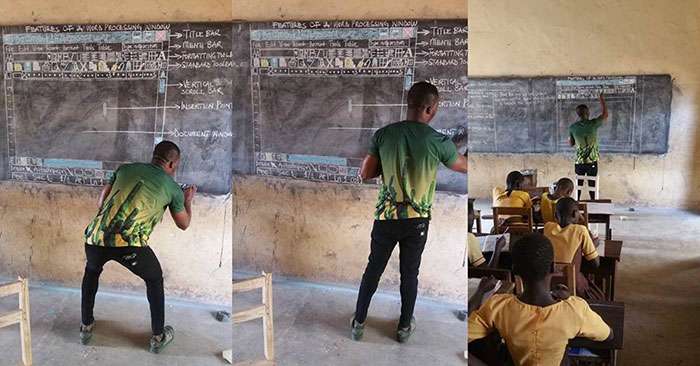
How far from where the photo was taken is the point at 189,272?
2.19m

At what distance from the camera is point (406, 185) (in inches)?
72.7

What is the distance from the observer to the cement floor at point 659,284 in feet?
13.3

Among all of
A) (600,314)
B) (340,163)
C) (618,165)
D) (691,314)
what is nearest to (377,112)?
(340,163)

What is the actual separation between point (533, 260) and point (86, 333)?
5.10 ft

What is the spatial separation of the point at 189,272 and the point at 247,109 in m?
0.57

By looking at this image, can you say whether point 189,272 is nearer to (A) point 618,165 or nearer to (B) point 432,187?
(B) point 432,187

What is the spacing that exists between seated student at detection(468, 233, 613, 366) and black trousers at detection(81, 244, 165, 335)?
1.05 m

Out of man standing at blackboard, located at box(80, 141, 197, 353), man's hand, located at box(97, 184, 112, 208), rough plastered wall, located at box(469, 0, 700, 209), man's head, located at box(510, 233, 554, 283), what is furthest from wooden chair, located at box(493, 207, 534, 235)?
rough plastered wall, located at box(469, 0, 700, 209)

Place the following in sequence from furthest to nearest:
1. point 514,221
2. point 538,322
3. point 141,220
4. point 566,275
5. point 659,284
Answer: point 659,284 → point 514,221 → point 566,275 → point 538,322 → point 141,220

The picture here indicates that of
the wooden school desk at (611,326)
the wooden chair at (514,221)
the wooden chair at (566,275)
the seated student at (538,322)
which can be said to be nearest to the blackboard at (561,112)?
the wooden chair at (514,221)

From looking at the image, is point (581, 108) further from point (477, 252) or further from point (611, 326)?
point (611, 326)

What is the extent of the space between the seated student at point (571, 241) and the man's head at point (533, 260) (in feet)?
3.56

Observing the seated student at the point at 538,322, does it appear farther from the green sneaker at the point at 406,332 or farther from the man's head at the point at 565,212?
the man's head at the point at 565,212

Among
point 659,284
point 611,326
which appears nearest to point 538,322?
point 611,326
